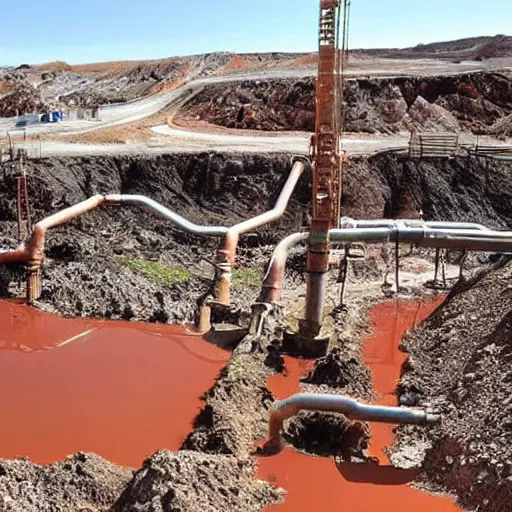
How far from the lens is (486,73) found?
42.9m

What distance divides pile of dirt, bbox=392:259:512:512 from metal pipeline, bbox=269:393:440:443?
2.16 feet

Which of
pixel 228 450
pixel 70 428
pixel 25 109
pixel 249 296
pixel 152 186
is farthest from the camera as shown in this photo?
pixel 25 109

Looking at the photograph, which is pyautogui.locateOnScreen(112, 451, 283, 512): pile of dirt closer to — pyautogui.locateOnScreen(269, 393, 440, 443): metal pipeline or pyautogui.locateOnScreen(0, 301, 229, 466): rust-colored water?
pyautogui.locateOnScreen(269, 393, 440, 443): metal pipeline

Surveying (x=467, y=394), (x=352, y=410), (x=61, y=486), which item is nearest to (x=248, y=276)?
(x=467, y=394)

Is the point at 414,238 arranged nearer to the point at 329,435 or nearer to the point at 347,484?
the point at 329,435

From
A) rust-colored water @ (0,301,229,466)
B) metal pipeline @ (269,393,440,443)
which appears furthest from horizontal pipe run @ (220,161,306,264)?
metal pipeline @ (269,393,440,443)

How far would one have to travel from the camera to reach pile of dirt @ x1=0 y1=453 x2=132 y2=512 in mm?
10148

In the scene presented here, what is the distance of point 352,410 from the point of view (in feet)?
41.1

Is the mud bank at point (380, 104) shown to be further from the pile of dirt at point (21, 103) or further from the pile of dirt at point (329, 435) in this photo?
the pile of dirt at point (329, 435)

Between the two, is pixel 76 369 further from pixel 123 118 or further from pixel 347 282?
pixel 123 118

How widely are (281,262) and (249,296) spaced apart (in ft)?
15.5

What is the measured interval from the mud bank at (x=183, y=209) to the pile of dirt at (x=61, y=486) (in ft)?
32.9

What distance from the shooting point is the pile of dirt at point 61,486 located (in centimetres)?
1015

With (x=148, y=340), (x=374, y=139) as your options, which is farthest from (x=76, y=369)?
(x=374, y=139)
